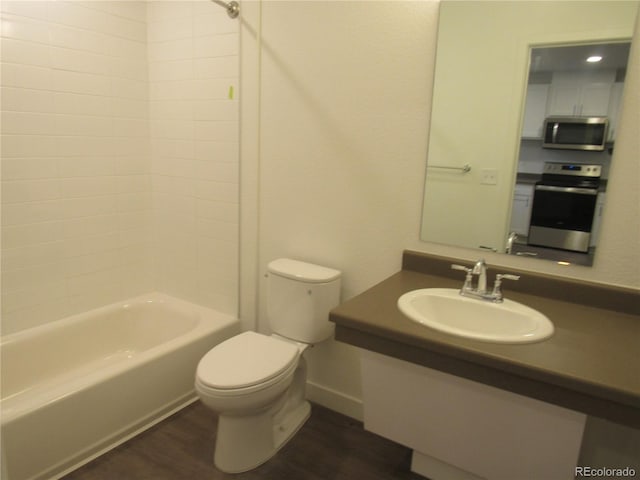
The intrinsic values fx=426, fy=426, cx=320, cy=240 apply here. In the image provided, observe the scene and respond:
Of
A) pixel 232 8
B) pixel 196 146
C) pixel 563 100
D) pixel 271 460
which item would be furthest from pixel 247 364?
pixel 232 8

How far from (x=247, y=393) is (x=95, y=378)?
71 centimetres

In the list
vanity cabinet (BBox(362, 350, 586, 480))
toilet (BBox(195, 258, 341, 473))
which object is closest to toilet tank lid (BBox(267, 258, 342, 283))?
toilet (BBox(195, 258, 341, 473))

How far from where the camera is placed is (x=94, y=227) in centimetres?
248

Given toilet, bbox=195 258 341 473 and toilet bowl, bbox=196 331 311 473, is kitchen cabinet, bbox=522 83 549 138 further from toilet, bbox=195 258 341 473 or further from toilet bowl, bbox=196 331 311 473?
toilet bowl, bbox=196 331 311 473

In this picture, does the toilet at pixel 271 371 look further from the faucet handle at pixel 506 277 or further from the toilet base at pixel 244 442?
the faucet handle at pixel 506 277

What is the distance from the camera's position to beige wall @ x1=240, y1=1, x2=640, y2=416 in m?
1.76

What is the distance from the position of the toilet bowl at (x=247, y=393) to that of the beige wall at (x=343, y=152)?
42 centimetres

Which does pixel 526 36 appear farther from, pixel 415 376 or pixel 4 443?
pixel 4 443

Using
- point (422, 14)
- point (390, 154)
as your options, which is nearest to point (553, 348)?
point (390, 154)

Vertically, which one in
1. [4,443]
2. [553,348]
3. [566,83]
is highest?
[566,83]

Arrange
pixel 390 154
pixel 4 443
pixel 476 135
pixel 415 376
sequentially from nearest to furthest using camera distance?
pixel 415 376 → pixel 4 443 → pixel 476 135 → pixel 390 154

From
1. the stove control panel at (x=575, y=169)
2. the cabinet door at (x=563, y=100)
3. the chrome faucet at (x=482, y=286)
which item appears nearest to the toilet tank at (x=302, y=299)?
the chrome faucet at (x=482, y=286)

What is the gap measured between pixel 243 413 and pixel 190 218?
4.27ft

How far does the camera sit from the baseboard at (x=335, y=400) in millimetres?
2180
